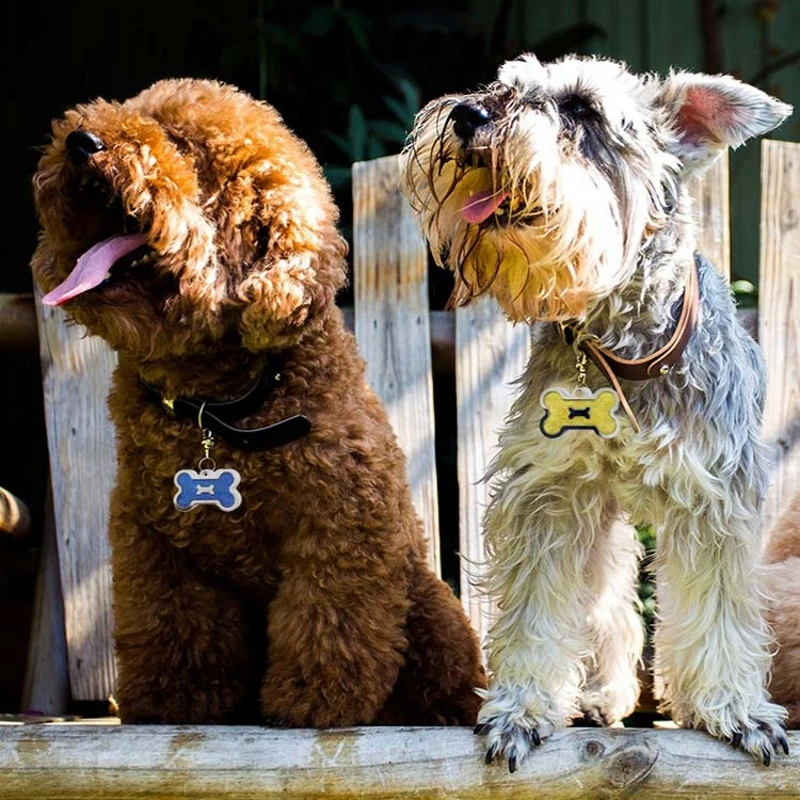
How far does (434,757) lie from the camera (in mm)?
2240

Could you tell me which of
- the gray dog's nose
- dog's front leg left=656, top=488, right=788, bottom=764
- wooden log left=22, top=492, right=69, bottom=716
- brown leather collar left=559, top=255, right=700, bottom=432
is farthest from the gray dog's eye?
wooden log left=22, top=492, right=69, bottom=716

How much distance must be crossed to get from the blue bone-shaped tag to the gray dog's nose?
76 centimetres

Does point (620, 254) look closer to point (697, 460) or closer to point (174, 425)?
point (697, 460)

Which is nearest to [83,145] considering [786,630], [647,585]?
[786,630]

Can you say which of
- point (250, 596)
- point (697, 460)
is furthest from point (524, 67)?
point (250, 596)

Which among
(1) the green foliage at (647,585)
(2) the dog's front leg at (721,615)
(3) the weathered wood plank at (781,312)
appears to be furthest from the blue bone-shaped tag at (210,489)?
(3) the weathered wood plank at (781,312)

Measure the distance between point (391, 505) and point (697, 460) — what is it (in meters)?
0.58

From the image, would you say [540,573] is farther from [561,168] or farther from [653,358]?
[561,168]

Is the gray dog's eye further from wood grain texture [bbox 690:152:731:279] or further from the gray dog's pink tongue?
wood grain texture [bbox 690:152:731:279]

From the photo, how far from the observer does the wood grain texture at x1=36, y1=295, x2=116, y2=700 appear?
309 cm

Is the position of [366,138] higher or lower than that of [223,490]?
higher

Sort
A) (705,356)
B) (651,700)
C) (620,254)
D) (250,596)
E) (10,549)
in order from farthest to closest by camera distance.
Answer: (10,549)
(651,700)
(250,596)
(705,356)
(620,254)

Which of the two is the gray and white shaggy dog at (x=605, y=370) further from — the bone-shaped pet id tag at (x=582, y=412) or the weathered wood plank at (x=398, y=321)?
the weathered wood plank at (x=398, y=321)

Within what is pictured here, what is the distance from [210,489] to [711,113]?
3.75 feet
